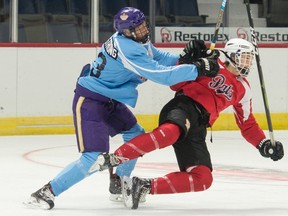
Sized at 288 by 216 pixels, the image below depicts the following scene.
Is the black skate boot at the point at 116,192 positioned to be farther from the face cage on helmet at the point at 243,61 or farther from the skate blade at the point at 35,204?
the face cage on helmet at the point at 243,61

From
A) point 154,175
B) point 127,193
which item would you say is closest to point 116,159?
point 127,193

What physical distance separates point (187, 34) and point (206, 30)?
7.8 inches

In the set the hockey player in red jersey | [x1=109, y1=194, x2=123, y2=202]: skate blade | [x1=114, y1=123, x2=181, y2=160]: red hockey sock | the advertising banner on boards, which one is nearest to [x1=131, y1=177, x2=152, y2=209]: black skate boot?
the hockey player in red jersey

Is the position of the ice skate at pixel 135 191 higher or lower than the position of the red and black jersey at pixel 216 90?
lower

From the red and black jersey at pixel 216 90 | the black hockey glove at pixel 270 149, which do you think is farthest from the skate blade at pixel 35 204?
the black hockey glove at pixel 270 149

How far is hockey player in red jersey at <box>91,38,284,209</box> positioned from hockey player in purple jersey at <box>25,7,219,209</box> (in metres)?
0.16

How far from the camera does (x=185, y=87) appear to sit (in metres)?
4.86

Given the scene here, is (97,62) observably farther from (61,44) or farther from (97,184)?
(61,44)

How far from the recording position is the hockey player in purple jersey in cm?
460

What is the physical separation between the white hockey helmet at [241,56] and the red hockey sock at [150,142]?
0.52 m

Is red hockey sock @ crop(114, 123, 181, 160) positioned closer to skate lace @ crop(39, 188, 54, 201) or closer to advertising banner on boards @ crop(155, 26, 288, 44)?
skate lace @ crop(39, 188, 54, 201)

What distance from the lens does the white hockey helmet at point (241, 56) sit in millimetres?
4836

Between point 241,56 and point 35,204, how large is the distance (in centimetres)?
126

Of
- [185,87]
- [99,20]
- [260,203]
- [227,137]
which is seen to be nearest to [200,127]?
[185,87]
